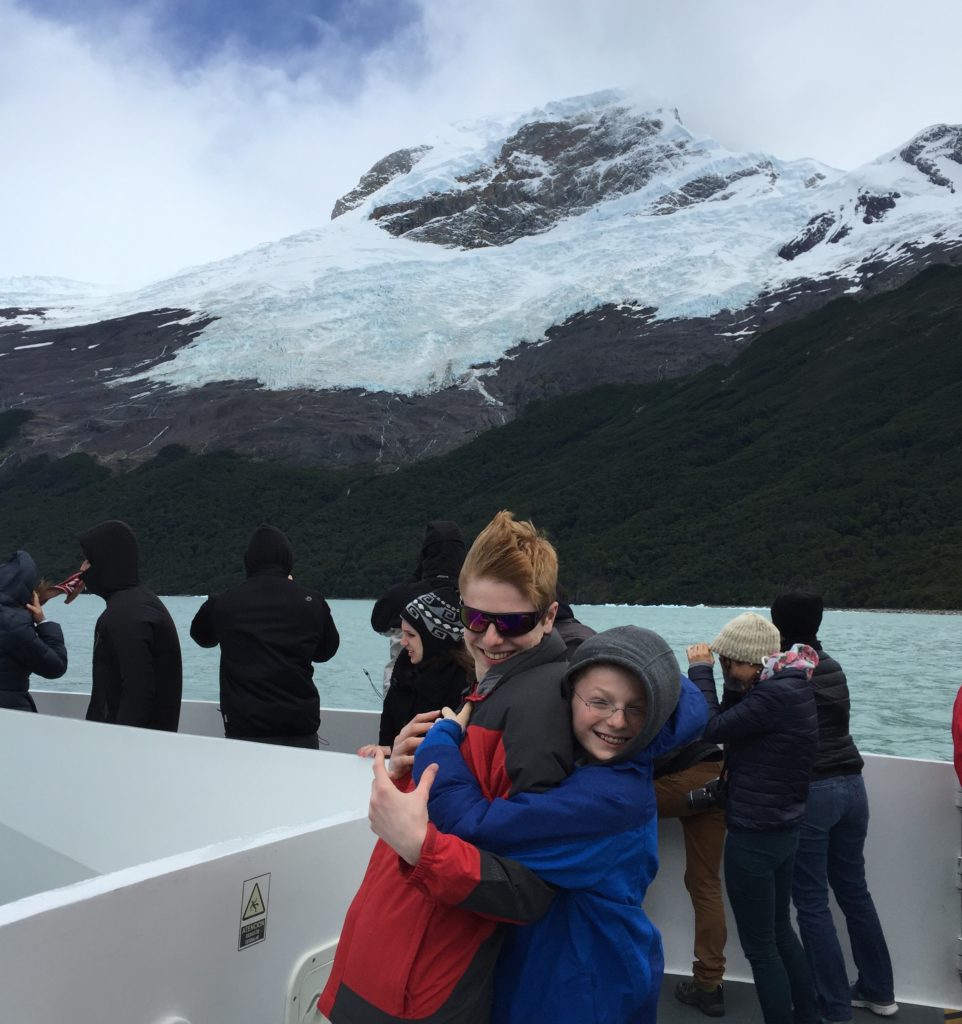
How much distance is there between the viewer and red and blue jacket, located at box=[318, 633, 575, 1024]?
114cm

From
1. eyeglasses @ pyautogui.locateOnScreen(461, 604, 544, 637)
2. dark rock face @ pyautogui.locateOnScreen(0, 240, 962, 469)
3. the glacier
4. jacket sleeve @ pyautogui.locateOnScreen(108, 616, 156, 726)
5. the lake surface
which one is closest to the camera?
eyeglasses @ pyautogui.locateOnScreen(461, 604, 544, 637)

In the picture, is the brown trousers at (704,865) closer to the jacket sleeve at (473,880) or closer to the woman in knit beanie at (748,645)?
the woman in knit beanie at (748,645)

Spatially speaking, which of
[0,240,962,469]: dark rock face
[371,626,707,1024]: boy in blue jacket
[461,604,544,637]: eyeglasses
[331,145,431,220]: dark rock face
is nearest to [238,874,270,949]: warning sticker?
[371,626,707,1024]: boy in blue jacket

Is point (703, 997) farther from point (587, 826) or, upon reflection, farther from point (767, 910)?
point (587, 826)

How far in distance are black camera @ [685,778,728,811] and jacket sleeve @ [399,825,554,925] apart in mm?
1655

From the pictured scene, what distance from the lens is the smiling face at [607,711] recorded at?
1.24m

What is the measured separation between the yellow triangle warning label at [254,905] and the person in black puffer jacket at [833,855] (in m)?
1.75

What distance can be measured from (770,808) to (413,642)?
106 cm

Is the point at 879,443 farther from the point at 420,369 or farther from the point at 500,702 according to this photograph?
the point at 500,702

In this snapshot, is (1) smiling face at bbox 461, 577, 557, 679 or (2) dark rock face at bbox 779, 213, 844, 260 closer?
(1) smiling face at bbox 461, 577, 557, 679

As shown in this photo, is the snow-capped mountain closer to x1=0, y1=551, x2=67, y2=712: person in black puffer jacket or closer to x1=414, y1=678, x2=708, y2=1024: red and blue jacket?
x1=0, y1=551, x2=67, y2=712: person in black puffer jacket

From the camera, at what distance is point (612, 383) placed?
78.2 metres

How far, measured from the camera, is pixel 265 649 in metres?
2.96

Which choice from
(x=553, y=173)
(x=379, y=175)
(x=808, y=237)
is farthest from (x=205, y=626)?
(x=379, y=175)
